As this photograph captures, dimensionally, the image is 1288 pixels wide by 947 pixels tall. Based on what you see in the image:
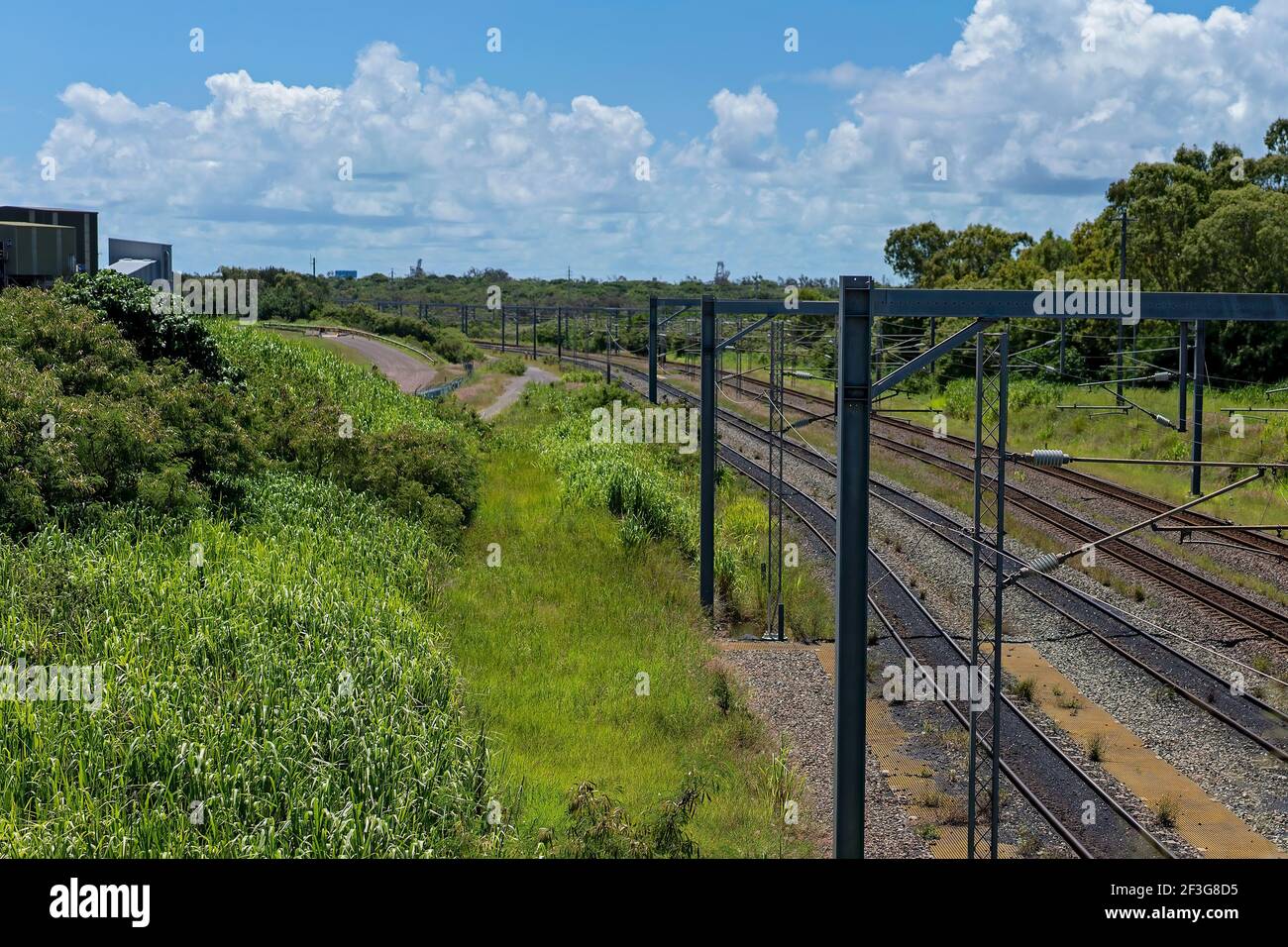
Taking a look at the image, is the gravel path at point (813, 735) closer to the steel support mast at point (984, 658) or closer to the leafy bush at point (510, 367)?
the steel support mast at point (984, 658)

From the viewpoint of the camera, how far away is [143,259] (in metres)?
49.8

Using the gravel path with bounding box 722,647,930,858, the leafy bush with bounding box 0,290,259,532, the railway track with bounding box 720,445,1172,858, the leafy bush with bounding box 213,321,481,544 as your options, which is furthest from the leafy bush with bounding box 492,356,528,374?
the gravel path with bounding box 722,647,930,858

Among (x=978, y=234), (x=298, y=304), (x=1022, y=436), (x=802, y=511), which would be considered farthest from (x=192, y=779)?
(x=298, y=304)

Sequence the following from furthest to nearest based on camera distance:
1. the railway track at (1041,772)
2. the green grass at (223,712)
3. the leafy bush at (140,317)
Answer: the leafy bush at (140,317)
the railway track at (1041,772)
the green grass at (223,712)

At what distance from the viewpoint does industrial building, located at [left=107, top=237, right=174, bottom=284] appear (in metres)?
46.3

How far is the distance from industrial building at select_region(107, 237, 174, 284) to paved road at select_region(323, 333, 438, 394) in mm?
13065

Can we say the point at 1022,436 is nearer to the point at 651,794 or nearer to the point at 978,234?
the point at 651,794

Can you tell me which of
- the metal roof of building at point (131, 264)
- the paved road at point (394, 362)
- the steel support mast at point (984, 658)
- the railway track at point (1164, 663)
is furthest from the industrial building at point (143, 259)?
the steel support mast at point (984, 658)

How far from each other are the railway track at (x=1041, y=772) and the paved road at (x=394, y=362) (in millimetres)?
42377

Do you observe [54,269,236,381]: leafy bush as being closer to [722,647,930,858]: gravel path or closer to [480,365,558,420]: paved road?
[722,647,930,858]: gravel path

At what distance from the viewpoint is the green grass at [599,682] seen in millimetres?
13516

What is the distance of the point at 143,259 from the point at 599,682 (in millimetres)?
39975

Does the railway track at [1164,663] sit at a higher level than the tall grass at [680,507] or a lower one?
lower

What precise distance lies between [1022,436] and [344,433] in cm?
2603
